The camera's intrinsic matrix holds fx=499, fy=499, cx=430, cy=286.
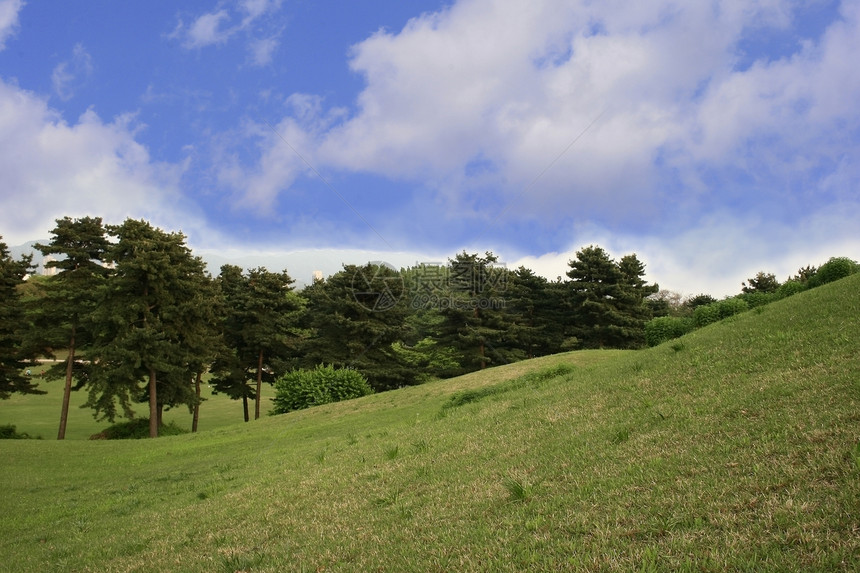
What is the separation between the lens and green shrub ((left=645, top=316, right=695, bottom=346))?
32875 millimetres

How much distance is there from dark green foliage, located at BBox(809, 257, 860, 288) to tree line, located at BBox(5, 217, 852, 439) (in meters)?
28.2

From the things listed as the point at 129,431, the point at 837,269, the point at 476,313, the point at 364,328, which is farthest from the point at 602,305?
the point at 129,431

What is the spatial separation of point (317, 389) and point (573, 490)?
122 feet

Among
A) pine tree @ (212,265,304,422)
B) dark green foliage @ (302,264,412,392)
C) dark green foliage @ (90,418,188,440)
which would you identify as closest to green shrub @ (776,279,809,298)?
dark green foliage @ (302,264,412,392)

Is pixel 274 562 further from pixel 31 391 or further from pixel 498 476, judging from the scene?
pixel 31 391

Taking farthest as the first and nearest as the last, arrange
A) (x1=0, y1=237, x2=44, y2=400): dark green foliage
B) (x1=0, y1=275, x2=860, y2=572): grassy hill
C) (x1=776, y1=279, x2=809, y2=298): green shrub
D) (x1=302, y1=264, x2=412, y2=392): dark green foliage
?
(x1=302, y1=264, x2=412, y2=392): dark green foliage, (x1=0, y1=237, x2=44, y2=400): dark green foliage, (x1=776, y1=279, x2=809, y2=298): green shrub, (x1=0, y1=275, x2=860, y2=572): grassy hill

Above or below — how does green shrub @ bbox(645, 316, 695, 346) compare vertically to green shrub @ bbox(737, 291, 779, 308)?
below

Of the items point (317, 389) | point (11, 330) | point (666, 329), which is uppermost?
point (11, 330)

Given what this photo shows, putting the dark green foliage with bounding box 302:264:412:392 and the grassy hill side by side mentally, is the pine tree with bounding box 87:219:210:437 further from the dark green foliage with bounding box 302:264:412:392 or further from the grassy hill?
the grassy hill

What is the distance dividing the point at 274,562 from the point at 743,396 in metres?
7.85

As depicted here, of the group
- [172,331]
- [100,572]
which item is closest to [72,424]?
[172,331]

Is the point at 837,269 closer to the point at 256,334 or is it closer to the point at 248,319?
the point at 256,334

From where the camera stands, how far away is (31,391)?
43812mm

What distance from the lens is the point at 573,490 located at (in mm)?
6316
